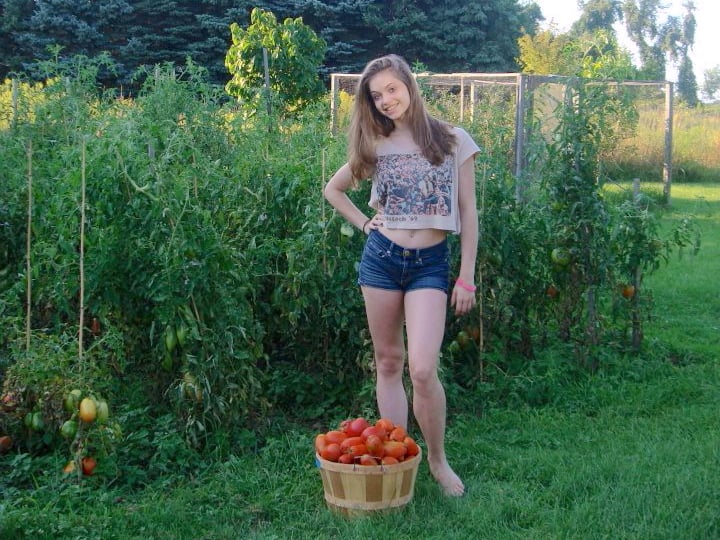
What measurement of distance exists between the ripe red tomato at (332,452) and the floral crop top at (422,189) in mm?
856

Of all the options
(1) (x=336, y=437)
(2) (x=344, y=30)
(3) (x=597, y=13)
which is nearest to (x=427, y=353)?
(1) (x=336, y=437)

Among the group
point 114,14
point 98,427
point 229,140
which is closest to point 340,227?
point 229,140

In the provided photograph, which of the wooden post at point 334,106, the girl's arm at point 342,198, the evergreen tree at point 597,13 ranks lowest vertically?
the girl's arm at point 342,198

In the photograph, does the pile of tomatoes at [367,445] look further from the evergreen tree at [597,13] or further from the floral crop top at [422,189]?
the evergreen tree at [597,13]

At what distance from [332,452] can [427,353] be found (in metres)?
0.51

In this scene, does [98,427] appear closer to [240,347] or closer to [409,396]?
[240,347]

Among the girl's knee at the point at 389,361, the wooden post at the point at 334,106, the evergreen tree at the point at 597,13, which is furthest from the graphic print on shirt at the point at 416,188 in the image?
the evergreen tree at the point at 597,13

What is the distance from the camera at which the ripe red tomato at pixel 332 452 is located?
130 inches

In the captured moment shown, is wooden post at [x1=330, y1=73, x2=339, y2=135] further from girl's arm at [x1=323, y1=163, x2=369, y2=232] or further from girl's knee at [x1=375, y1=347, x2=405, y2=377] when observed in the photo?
girl's knee at [x1=375, y1=347, x2=405, y2=377]

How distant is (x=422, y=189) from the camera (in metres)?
3.39

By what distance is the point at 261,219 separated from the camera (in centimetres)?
473

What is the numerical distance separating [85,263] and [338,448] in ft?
4.94

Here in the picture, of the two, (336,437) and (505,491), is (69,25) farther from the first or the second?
(505,491)

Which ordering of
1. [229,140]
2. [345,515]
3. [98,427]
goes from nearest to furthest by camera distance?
[345,515] < [98,427] < [229,140]
